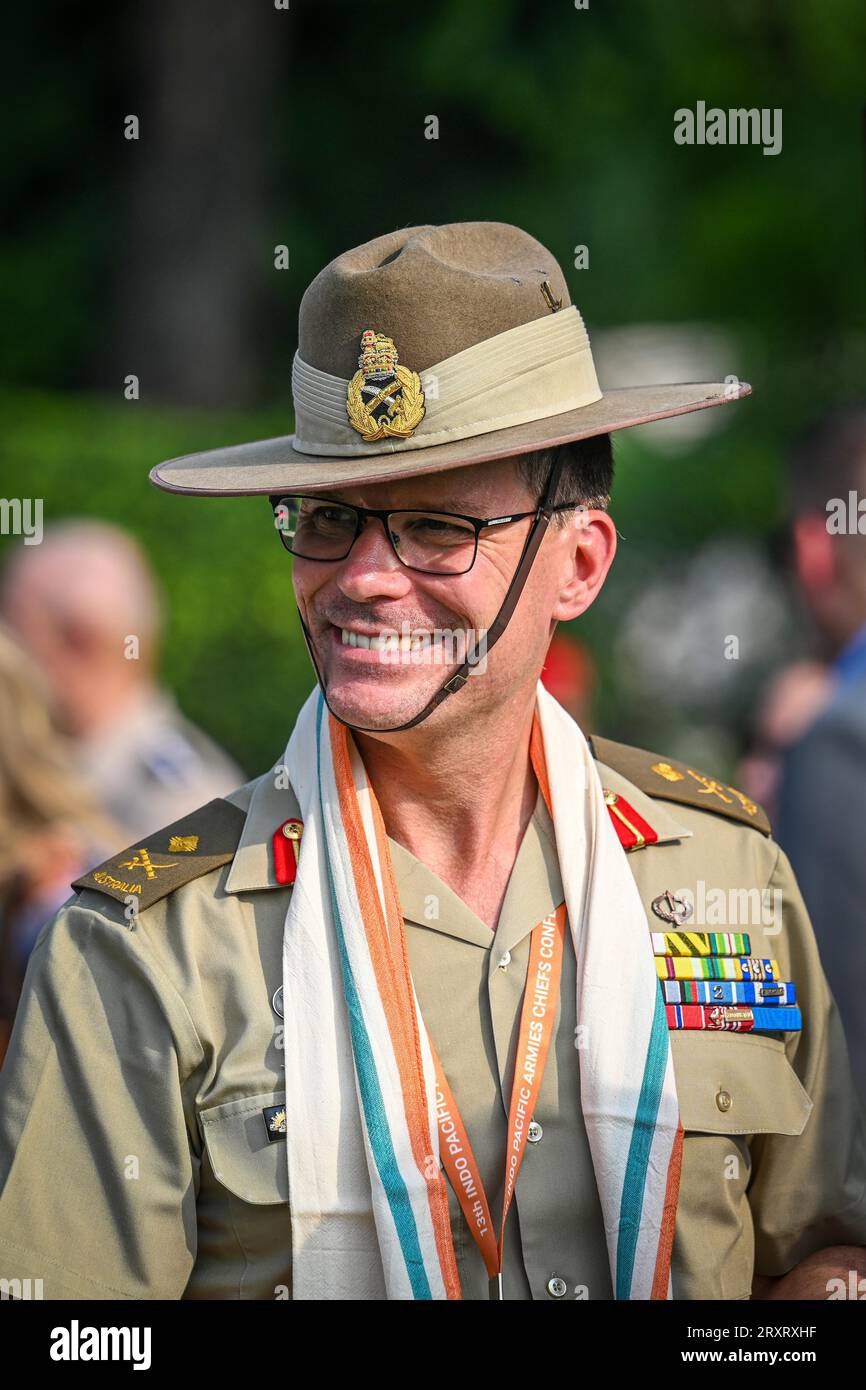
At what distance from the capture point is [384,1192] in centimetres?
260

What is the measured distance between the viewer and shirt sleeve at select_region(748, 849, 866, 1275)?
301cm

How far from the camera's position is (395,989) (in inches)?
107

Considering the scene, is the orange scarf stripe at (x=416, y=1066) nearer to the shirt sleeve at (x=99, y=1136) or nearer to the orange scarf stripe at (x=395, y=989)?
the orange scarf stripe at (x=395, y=989)

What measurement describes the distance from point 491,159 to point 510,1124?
9330mm

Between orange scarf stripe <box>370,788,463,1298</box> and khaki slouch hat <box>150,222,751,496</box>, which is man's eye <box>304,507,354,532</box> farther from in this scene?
orange scarf stripe <box>370,788,463,1298</box>

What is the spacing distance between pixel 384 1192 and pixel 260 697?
5.54 metres

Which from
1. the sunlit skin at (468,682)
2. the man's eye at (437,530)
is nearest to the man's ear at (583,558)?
the sunlit skin at (468,682)

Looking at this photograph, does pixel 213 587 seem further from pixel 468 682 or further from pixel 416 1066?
pixel 416 1066

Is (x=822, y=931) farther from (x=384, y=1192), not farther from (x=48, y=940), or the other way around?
(x=48, y=940)

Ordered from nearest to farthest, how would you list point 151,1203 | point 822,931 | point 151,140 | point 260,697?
1. point 151,1203
2. point 822,931
3. point 260,697
4. point 151,140

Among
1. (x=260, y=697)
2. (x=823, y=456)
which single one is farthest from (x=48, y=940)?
(x=260, y=697)

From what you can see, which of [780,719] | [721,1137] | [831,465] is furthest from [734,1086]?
[780,719]

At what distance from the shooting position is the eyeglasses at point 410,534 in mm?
2717

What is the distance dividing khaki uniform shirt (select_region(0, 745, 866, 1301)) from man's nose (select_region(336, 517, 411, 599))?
48 centimetres
